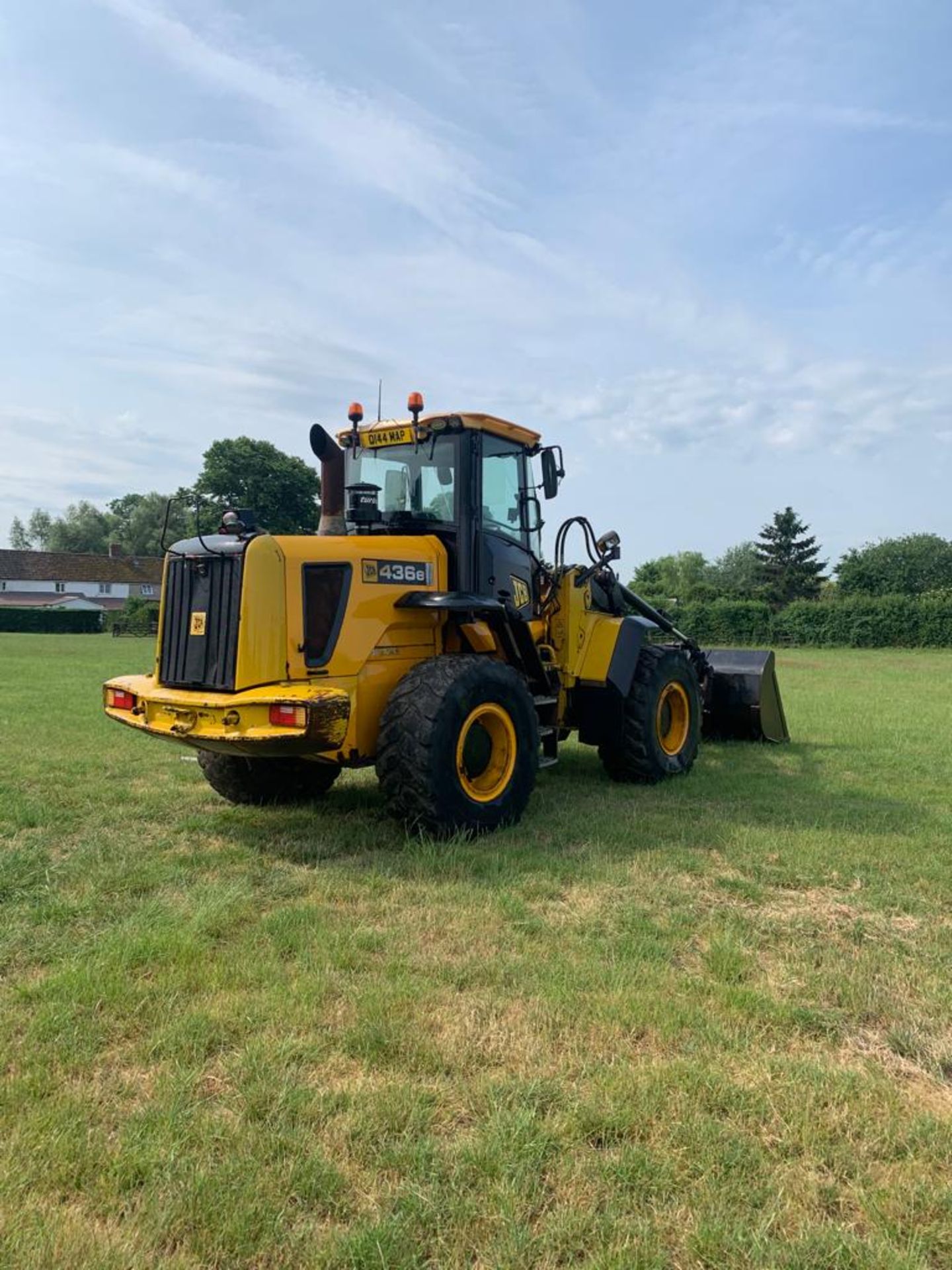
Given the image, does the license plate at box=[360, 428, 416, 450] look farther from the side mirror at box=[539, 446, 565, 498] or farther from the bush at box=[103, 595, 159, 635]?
the bush at box=[103, 595, 159, 635]

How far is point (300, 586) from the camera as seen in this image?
5.57m

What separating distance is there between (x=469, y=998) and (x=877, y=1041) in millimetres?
1470

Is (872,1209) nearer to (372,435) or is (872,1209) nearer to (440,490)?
(440,490)

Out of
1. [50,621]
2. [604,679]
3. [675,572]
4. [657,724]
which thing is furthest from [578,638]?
[675,572]

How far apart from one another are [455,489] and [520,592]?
1.05m

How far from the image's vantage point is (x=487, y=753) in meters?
6.07

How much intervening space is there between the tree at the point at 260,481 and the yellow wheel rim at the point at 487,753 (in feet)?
158

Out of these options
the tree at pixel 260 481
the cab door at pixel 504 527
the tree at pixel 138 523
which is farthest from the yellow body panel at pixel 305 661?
the tree at pixel 138 523

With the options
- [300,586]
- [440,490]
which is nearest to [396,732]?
[300,586]

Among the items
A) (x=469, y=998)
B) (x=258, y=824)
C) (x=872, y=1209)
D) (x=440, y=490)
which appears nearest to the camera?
(x=872, y=1209)

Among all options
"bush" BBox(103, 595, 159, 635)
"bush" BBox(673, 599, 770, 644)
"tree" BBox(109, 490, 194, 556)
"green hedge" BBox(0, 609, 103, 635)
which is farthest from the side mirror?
"tree" BBox(109, 490, 194, 556)

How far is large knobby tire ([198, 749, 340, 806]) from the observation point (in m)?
6.73

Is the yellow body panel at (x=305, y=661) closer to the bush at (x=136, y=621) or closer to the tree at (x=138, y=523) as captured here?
the bush at (x=136, y=621)

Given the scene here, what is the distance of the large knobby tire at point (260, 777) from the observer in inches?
265
